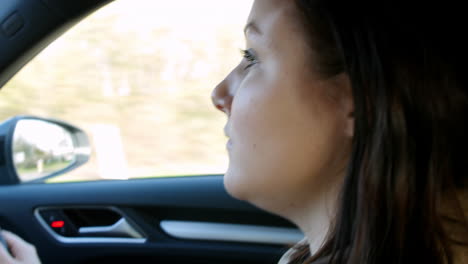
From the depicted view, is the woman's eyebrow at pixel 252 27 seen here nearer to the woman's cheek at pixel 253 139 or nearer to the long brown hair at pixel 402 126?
the woman's cheek at pixel 253 139

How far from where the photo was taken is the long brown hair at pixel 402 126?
124 cm

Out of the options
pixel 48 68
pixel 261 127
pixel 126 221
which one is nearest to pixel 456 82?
pixel 261 127

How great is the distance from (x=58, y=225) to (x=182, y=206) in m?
0.66

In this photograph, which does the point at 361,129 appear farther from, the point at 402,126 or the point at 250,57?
the point at 250,57

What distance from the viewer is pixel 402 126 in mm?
1231

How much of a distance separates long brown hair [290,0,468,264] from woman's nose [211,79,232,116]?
0.46 meters

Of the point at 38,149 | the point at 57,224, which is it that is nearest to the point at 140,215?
the point at 57,224

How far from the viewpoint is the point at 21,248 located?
1.99 metres

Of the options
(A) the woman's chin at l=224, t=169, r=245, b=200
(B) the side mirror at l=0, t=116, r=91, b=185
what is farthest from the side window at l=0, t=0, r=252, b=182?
→ (A) the woman's chin at l=224, t=169, r=245, b=200

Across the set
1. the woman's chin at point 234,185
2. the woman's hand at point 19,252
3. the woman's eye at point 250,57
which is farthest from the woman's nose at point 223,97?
the woman's hand at point 19,252

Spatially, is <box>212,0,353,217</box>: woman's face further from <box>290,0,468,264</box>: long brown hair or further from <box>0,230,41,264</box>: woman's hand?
<box>0,230,41,264</box>: woman's hand

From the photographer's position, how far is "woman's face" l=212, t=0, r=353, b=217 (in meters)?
1.42

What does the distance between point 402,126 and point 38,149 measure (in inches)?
92.2

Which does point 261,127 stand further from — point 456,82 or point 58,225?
point 58,225
